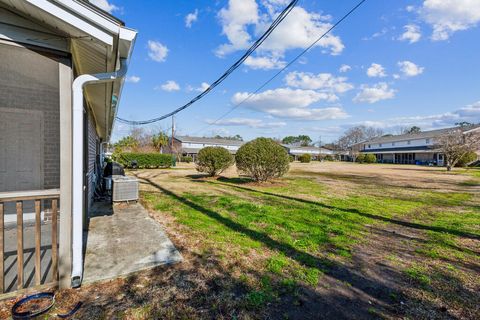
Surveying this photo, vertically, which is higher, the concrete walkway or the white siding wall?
the white siding wall

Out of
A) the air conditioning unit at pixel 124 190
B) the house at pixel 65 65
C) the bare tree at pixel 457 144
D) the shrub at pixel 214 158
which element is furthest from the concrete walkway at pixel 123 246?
the bare tree at pixel 457 144

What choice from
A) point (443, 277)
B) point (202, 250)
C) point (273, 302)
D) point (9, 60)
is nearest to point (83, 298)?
point (202, 250)

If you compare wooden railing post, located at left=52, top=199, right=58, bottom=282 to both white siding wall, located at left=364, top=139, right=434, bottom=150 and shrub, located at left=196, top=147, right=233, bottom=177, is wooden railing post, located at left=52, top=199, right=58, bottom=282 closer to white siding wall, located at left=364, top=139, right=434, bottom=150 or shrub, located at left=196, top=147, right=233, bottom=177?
shrub, located at left=196, top=147, right=233, bottom=177

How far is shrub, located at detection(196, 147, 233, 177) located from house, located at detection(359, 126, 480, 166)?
39.0 meters

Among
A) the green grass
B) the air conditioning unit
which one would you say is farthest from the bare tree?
the air conditioning unit

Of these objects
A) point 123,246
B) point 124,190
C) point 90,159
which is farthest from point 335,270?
point 90,159

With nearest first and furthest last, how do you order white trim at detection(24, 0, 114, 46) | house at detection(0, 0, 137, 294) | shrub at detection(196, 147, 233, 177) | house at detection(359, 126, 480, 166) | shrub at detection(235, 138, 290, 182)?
white trim at detection(24, 0, 114, 46), house at detection(0, 0, 137, 294), shrub at detection(235, 138, 290, 182), shrub at detection(196, 147, 233, 177), house at detection(359, 126, 480, 166)

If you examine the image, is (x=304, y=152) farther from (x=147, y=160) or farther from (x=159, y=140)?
(x=147, y=160)

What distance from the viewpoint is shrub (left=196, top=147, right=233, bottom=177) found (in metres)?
14.0

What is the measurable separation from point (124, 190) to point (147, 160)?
772 inches

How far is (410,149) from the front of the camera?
1777 inches

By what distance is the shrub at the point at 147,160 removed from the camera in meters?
23.6

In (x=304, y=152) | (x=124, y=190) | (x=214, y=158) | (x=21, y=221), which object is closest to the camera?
(x=21, y=221)

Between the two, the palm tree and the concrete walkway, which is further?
the palm tree
